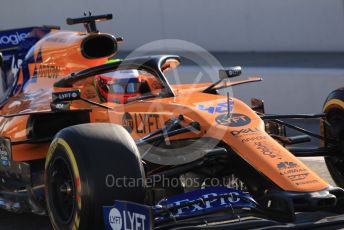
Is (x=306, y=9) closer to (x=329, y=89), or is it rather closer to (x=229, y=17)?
(x=229, y=17)

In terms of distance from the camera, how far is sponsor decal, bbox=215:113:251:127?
508 cm

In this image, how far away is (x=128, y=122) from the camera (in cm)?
555

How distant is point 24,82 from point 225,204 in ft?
10.5

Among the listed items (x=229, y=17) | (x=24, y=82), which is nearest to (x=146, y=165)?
(x=24, y=82)

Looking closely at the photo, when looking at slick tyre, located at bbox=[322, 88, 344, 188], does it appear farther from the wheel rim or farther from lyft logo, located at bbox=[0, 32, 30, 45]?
lyft logo, located at bbox=[0, 32, 30, 45]

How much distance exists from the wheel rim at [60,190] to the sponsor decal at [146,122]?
2.61 feet

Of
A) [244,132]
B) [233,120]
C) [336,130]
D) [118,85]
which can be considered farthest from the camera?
[118,85]

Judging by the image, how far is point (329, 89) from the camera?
9914 mm

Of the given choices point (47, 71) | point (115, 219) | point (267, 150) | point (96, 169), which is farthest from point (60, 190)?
point (47, 71)

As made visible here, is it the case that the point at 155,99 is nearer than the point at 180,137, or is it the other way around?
the point at 180,137

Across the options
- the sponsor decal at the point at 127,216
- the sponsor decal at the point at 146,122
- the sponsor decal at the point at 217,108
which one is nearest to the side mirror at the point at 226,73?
the sponsor decal at the point at 217,108

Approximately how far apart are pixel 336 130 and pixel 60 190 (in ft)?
7.69

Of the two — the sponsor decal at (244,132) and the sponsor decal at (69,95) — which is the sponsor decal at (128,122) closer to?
the sponsor decal at (69,95)

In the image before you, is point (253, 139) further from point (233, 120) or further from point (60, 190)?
point (60, 190)
